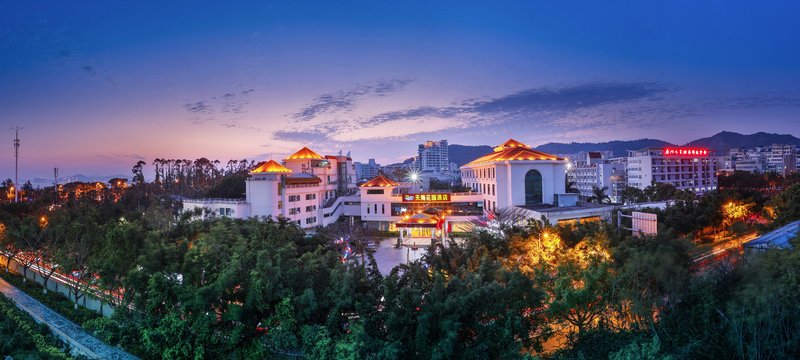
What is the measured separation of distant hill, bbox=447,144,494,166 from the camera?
552ft

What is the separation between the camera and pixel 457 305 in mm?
9789

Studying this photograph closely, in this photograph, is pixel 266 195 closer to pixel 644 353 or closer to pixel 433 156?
pixel 644 353

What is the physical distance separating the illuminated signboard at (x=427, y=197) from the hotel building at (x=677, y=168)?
31.2 m

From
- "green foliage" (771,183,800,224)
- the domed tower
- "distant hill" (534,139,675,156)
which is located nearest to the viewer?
"green foliage" (771,183,800,224)

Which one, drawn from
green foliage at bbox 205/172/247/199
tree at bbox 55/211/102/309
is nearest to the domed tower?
green foliage at bbox 205/172/247/199

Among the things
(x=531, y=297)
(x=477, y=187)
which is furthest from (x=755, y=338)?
(x=477, y=187)

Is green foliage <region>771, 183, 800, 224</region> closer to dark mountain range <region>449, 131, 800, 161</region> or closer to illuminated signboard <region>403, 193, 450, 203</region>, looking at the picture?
illuminated signboard <region>403, 193, 450, 203</region>

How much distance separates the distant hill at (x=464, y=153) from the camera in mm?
168125

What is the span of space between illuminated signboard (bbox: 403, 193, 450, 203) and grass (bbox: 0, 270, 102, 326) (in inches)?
863

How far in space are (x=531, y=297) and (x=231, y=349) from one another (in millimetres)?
8130

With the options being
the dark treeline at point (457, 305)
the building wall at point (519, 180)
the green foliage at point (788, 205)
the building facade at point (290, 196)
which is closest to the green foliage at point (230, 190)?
the building facade at point (290, 196)

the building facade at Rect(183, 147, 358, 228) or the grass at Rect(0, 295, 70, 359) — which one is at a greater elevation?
the building facade at Rect(183, 147, 358, 228)

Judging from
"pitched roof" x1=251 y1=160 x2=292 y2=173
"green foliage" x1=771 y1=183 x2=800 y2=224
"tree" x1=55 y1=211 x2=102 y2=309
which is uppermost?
"pitched roof" x1=251 y1=160 x2=292 y2=173

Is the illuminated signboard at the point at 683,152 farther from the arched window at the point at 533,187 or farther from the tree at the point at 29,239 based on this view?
the tree at the point at 29,239
